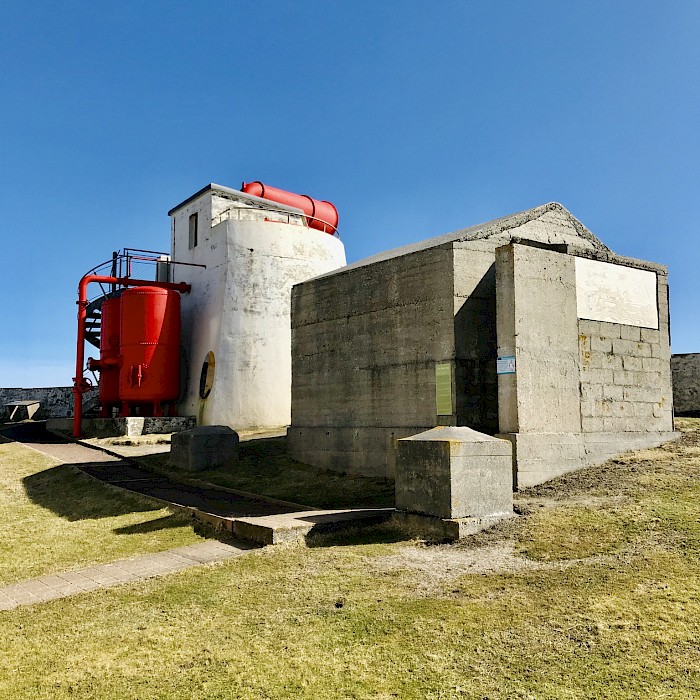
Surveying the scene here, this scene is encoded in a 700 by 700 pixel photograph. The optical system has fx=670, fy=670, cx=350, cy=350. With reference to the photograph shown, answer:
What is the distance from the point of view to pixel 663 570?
5.72 meters

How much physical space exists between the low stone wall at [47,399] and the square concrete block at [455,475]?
25914mm

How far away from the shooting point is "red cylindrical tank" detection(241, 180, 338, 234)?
2567 cm

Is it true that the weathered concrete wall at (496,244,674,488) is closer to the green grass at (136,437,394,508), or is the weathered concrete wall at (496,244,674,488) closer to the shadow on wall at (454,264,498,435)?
the shadow on wall at (454,264,498,435)

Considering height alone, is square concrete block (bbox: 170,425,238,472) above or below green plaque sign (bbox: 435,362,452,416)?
below

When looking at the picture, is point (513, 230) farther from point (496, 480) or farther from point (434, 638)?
point (434, 638)

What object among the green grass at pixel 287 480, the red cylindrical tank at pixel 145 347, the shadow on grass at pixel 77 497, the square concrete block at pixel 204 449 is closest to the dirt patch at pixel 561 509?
the green grass at pixel 287 480

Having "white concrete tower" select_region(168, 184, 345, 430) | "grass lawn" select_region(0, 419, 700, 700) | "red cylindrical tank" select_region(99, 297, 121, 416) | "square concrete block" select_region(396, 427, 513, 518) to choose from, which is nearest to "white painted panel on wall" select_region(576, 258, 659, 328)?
"square concrete block" select_region(396, 427, 513, 518)

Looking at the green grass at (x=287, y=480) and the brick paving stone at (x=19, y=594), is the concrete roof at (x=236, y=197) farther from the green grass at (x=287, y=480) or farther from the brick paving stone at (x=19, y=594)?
the brick paving stone at (x=19, y=594)

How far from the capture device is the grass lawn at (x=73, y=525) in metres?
7.98

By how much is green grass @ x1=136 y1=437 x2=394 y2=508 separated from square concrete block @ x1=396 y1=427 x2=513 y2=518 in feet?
6.25

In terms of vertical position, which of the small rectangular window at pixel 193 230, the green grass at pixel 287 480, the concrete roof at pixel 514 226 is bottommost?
the green grass at pixel 287 480

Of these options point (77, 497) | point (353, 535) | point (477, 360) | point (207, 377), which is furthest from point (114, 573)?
point (207, 377)

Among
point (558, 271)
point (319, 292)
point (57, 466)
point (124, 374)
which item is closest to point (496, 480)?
point (558, 271)

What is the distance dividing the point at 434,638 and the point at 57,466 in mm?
13098
